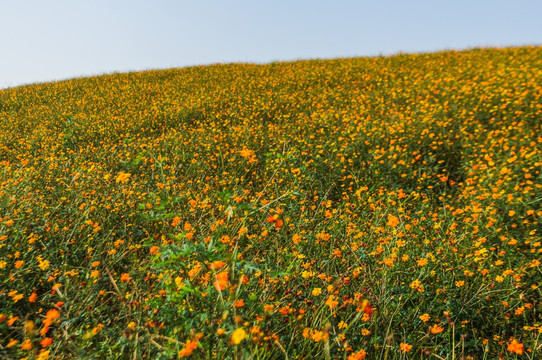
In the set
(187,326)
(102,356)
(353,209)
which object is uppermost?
(187,326)

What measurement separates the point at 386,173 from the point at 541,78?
16.4ft

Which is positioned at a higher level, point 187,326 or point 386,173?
point 187,326

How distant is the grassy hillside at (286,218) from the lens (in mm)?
1799

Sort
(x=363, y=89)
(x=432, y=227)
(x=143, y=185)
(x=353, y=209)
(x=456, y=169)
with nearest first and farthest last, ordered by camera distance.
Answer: (x=432, y=227) → (x=353, y=209) → (x=143, y=185) → (x=456, y=169) → (x=363, y=89)

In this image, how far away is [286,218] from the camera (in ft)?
10.5

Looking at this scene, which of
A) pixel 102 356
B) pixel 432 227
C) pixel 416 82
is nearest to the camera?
pixel 102 356

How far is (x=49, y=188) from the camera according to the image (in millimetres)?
4297

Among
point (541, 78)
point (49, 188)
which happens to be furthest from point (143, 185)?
point (541, 78)

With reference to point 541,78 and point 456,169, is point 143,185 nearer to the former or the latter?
point 456,169

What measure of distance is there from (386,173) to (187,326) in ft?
13.3

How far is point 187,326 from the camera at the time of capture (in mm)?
1491

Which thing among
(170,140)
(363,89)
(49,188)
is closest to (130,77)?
(170,140)

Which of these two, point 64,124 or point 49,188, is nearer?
point 49,188

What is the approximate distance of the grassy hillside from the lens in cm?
180
